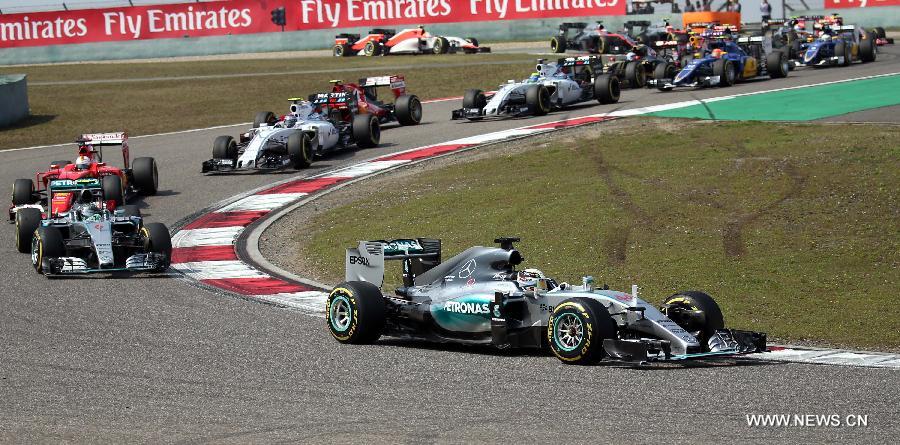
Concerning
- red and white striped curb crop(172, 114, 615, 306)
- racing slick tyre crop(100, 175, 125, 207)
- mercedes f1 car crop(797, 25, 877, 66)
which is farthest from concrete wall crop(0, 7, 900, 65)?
racing slick tyre crop(100, 175, 125, 207)

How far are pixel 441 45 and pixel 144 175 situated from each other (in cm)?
2872

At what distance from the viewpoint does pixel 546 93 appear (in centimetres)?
3378

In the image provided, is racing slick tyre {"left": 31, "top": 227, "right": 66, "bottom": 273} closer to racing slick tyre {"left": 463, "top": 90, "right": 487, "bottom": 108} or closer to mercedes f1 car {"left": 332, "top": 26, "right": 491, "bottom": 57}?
racing slick tyre {"left": 463, "top": 90, "right": 487, "bottom": 108}

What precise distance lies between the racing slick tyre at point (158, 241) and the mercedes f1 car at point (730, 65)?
20914 mm

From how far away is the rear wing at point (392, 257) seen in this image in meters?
14.0

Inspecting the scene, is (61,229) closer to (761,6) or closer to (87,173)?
(87,173)

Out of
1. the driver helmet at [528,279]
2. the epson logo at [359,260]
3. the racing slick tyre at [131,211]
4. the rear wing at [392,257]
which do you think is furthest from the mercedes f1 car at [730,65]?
the driver helmet at [528,279]

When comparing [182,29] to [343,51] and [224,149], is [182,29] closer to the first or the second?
[343,51]

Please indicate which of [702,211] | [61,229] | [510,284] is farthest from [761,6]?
[510,284]

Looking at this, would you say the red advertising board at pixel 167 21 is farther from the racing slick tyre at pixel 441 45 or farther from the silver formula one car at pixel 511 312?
the silver formula one car at pixel 511 312

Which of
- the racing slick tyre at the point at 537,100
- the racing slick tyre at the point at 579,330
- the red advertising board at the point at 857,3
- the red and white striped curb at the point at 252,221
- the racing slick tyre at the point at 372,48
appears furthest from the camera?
the racing slick tyre at the point at 372,48

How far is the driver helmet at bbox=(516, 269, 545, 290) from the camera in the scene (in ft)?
41.7

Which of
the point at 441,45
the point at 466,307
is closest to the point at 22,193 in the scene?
the point at 466,307

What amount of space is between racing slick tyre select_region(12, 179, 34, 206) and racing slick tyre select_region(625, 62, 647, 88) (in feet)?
67.0
